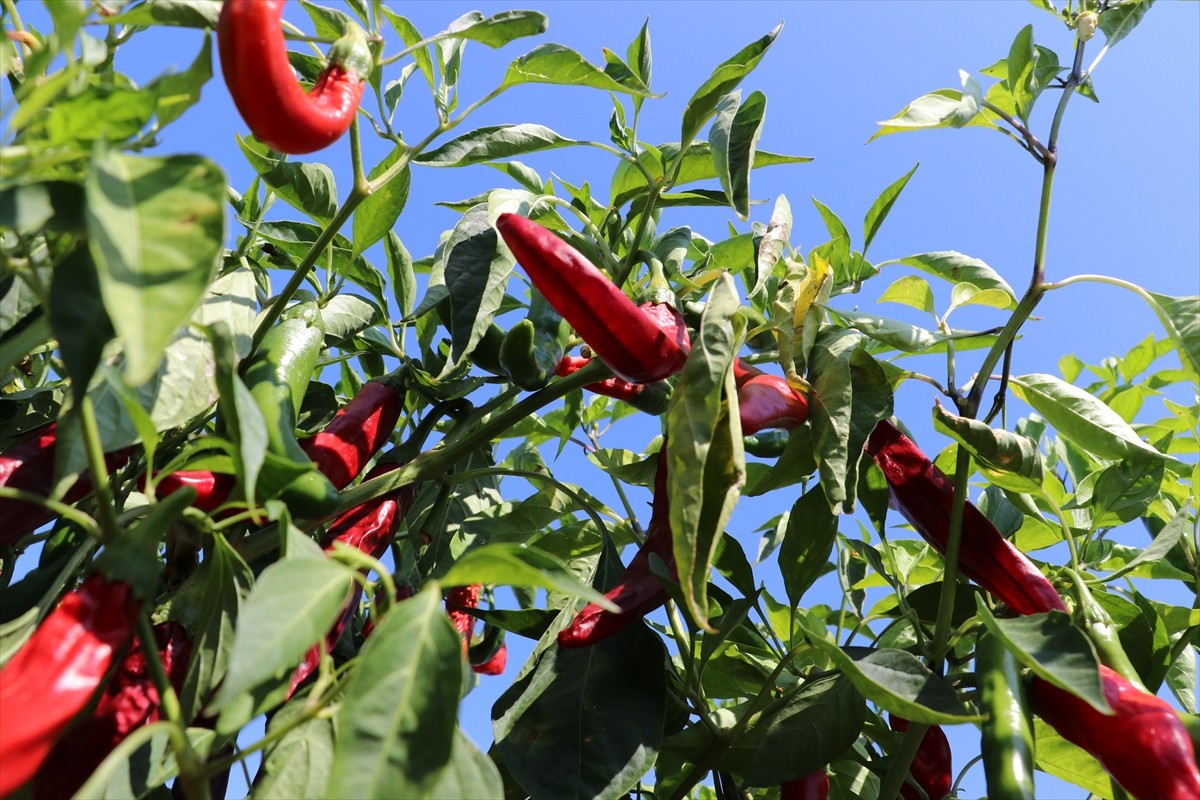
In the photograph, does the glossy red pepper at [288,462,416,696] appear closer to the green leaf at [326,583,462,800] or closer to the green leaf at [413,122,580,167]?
the green leaf at [413,122,580,167]

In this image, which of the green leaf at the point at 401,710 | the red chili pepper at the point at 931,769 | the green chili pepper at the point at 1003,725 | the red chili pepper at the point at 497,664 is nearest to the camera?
the green leaf at the point at 401,710

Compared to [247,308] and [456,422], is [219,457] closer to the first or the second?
[247,308]

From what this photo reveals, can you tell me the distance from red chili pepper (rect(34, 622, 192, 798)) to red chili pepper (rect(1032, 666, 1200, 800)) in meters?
1.02

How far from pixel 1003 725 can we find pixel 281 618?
83 centimetres

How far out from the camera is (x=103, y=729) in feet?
3.67

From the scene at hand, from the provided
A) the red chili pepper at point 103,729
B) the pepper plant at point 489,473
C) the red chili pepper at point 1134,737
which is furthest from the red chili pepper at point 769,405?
the red chili pepper at point 103,729

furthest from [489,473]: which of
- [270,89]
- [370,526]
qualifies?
[270,89]

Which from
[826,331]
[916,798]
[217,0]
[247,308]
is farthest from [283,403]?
[916,798]

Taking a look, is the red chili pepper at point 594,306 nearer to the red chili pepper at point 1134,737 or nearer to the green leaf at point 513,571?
the green leaf at point 513,571

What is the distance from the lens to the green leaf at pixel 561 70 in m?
1.34

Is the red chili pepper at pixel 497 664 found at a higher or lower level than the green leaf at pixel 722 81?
lower

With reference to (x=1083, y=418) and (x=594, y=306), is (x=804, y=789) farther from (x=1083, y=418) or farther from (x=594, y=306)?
(x=594, y=306)

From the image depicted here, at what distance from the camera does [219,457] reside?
95 centimetres

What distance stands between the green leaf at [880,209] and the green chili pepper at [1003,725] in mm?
761
